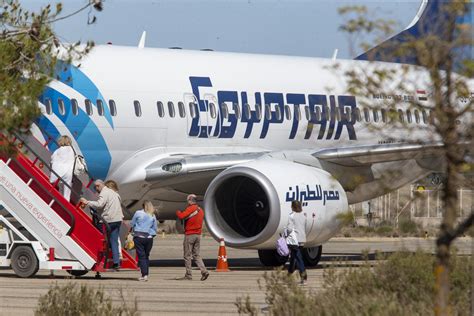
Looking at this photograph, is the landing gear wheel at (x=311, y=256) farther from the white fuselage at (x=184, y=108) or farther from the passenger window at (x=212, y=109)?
the passenger window at (x=212, y=109)

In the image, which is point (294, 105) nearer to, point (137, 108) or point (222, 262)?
point (222, 262)

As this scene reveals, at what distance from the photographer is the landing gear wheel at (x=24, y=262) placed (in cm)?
1858

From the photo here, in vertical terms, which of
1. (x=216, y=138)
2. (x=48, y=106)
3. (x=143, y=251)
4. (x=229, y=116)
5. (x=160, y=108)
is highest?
(x=229, y=116)

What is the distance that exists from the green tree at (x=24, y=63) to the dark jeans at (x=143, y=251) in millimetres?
8548

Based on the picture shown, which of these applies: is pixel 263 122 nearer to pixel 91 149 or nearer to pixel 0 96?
pixel 91 149

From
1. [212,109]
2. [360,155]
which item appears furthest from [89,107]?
[360,155]

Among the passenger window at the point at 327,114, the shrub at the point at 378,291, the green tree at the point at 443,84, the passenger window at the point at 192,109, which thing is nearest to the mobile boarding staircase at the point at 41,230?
the passenger window at the point at 192,109

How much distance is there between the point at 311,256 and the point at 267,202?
274 cm

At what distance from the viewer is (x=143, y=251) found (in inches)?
732

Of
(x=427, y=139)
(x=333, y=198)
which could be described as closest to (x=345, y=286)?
(x=427, y=139)

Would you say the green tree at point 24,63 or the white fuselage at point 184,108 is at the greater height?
the white fuselage at point 184,108

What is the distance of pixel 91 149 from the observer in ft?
65.5

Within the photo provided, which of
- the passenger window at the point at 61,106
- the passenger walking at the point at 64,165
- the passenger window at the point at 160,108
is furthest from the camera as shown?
the passenger window at the point at 160,108

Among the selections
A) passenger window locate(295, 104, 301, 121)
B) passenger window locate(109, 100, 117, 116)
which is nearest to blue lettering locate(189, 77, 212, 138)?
passenger window locate(109, 100, 117, 116)
